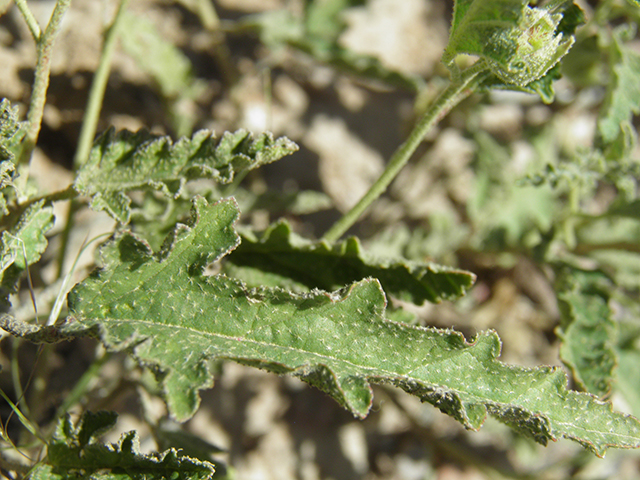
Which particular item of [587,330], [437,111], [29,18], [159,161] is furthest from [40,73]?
[587,330]

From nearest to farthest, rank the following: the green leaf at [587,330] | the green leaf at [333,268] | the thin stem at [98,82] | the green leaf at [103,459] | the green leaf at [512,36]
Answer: the green leaf at [512,36] < the green leaf at [103,459] < the green leaf at [333,268] < the green leaf at [587,330] < the thin stem at [98,82]

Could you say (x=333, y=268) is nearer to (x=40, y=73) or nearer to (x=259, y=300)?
(x=259, y=300)

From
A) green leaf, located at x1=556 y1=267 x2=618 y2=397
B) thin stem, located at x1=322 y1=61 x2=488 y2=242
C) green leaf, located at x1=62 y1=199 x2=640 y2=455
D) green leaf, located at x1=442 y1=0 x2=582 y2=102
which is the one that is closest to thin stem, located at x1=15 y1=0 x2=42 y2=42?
green leaf, located at x1=62 y1=199 x2=640 y2=455

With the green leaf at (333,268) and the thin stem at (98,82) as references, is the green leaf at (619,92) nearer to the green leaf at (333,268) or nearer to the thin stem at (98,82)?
the green leaf at (333,268)

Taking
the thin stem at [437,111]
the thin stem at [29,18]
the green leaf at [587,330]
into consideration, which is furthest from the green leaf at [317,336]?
the thin stem at [29,18]

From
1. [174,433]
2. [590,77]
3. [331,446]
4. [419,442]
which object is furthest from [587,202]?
[174,433]
